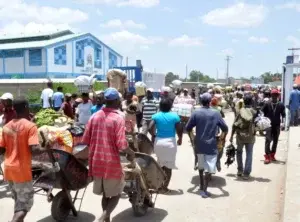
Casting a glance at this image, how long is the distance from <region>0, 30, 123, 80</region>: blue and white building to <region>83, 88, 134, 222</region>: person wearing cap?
3710cm

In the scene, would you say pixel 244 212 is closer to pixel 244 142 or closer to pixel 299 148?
pixel 244 142

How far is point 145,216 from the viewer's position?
5441 mm

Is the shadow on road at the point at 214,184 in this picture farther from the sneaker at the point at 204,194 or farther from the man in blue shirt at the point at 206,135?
the man in blue shirt at the point at 206,135

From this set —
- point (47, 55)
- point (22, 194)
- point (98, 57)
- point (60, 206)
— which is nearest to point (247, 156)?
point (60, 206)

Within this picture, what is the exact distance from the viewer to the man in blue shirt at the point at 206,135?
6.32 metres

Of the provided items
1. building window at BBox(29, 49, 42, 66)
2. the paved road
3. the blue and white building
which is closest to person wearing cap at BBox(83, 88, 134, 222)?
the paved road

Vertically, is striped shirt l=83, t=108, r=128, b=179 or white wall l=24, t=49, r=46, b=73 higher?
white wall l=24, t=49, r=46, b=73

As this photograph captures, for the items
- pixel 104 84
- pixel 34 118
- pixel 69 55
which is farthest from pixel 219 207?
pixel 69 55

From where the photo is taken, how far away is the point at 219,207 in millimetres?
5906

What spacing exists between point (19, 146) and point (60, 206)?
1.28 meters

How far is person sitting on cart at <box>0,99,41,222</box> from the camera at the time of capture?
13.6 ft

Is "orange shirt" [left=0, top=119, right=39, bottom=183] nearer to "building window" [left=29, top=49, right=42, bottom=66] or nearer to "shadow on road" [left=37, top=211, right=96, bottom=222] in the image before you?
"shadow on road" [left=37, top=211, right=96, bottom=222]

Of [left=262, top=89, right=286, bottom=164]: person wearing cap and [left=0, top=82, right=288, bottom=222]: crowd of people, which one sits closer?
[left=0, top=82, right=288, bottom=222]: crowd of people

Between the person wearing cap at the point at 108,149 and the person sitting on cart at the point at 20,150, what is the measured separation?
64 centimetres
